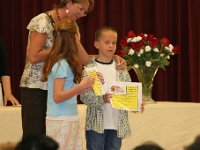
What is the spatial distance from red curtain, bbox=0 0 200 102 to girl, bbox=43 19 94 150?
3291mm

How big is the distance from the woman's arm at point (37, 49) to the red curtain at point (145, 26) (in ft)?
10.7

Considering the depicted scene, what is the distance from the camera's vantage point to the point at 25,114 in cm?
302

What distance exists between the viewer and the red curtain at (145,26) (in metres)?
6.20

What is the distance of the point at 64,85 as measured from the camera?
9.78ft

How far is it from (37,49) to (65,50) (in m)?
0.18

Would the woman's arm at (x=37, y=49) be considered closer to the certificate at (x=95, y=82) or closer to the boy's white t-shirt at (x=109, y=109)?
the certificate at (x=95, y=82)

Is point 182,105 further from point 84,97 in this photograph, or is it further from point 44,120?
point 44,120

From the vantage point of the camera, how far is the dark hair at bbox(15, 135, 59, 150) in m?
1.57

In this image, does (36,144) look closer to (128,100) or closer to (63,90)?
(63,90)

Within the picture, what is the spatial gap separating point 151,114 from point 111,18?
A: 2464 mm

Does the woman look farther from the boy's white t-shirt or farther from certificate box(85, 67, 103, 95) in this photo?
the boy's white t-shirt

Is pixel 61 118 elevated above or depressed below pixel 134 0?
below

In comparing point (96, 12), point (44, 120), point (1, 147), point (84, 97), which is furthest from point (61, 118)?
point (96, 12)

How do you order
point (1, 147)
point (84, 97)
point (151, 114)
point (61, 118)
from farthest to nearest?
point (151, 114)
point (84, 97)
point (61, 118)
point (1, 147)
